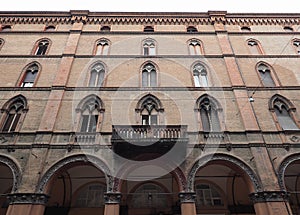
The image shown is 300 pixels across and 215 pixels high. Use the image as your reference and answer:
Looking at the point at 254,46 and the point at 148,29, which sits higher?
the point at 148,29

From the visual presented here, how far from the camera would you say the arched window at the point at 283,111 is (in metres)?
11.9

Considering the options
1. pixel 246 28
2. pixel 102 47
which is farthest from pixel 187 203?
pixel 246 28

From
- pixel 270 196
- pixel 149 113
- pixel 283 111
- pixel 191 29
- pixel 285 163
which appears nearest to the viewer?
pixel 270 196

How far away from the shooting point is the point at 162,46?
1559 cm

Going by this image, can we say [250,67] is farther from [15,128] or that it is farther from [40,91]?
[15,128]

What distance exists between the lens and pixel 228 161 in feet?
34.4

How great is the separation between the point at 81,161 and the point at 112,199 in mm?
2351

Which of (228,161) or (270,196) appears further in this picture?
(228,161)

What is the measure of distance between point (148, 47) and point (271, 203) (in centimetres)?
1179

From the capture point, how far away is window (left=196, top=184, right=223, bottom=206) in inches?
476

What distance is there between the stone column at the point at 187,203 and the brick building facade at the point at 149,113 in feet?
0.14

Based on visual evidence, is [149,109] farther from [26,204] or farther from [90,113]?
[26,204]

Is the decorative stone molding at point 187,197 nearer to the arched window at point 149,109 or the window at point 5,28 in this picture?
the arched window at point 149,109

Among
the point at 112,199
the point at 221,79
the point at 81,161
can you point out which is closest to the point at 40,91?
the point at 81,161
